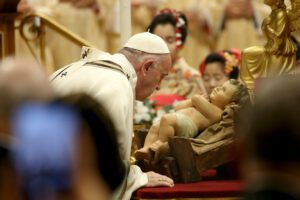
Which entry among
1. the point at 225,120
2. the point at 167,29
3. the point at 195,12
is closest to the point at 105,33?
the point at 195,12

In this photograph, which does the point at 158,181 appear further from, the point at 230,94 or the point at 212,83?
the point at 212,83

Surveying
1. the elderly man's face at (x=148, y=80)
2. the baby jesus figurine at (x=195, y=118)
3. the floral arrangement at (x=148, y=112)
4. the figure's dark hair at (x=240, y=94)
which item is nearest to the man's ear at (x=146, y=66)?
the elderly man's face at (x=148, y=80)

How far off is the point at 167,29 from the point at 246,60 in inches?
95.8

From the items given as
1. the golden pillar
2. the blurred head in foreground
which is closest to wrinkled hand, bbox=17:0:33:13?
the golden pillar

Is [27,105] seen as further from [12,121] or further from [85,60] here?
[85,60]

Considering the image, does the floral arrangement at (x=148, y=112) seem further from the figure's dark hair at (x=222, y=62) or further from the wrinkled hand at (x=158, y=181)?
the wrinkled hand at (x=158, y=181)

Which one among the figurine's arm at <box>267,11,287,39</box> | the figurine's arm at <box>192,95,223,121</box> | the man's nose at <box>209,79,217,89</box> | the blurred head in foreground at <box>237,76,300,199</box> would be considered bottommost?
the man's nose at <box>209,79,217,89</box>

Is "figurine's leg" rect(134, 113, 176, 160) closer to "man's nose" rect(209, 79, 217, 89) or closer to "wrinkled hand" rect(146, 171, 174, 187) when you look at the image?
"wrinkled hand" rect(146, 171, 174, 187)

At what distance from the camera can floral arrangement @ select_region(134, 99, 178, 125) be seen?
24.6 ft

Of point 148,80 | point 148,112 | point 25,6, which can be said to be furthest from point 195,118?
point 25,6

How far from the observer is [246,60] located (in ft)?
20.4

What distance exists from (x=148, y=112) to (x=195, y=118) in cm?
200

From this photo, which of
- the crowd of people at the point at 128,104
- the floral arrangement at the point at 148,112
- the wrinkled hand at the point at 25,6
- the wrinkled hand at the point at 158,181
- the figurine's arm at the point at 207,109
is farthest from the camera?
the wrinkled hand at the point at 25,6

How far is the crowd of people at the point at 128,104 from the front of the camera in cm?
230
